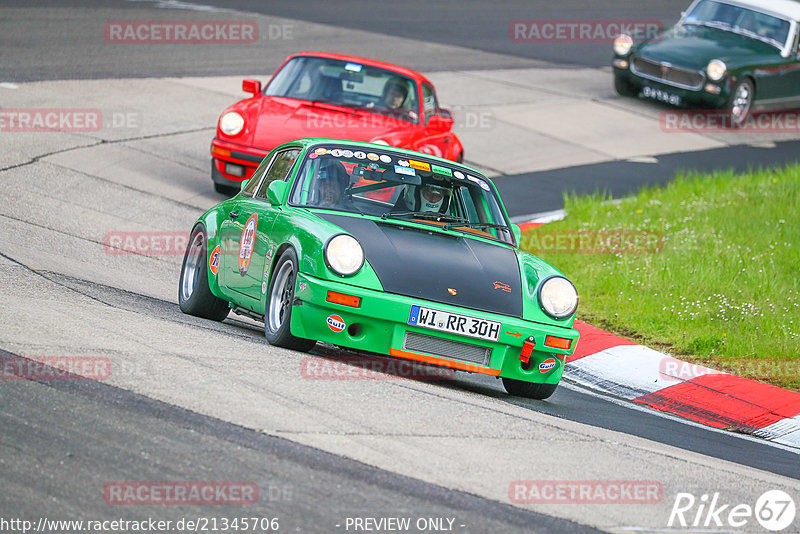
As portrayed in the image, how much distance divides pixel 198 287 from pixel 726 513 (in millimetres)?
4268

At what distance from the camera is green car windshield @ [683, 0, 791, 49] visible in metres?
20.2

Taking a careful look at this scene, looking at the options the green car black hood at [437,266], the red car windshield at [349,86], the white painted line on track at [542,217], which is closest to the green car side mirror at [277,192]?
the green car black hood at [437,266]

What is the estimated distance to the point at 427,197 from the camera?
785cm

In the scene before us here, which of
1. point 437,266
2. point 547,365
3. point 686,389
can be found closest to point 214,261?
point 437,266

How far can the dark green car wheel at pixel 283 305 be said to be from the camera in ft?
22.3

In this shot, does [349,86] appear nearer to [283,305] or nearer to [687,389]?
[687,389]

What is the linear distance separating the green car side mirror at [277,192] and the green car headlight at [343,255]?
2.96 feet

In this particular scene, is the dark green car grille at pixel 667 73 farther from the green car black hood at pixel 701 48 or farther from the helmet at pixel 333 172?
the helmet at pixel 333 172

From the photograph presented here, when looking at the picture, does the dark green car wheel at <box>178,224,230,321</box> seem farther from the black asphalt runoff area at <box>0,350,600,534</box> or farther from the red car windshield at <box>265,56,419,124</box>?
the red car windshield at <box>265,56,419,124</box>

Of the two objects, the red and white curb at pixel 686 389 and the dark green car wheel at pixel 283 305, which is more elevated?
the dark green car wheel at pixel 283 305

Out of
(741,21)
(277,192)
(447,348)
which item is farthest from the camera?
(741,21)

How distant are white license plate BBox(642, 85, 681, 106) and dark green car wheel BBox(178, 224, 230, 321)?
42.1ft

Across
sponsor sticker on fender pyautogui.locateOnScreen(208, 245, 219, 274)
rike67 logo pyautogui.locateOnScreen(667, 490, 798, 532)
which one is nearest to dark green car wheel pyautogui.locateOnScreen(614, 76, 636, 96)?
sponsor sticker on fender pyautogui.locateOnScreen(208, 245, 219, 274)

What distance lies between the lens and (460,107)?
60.9ft
